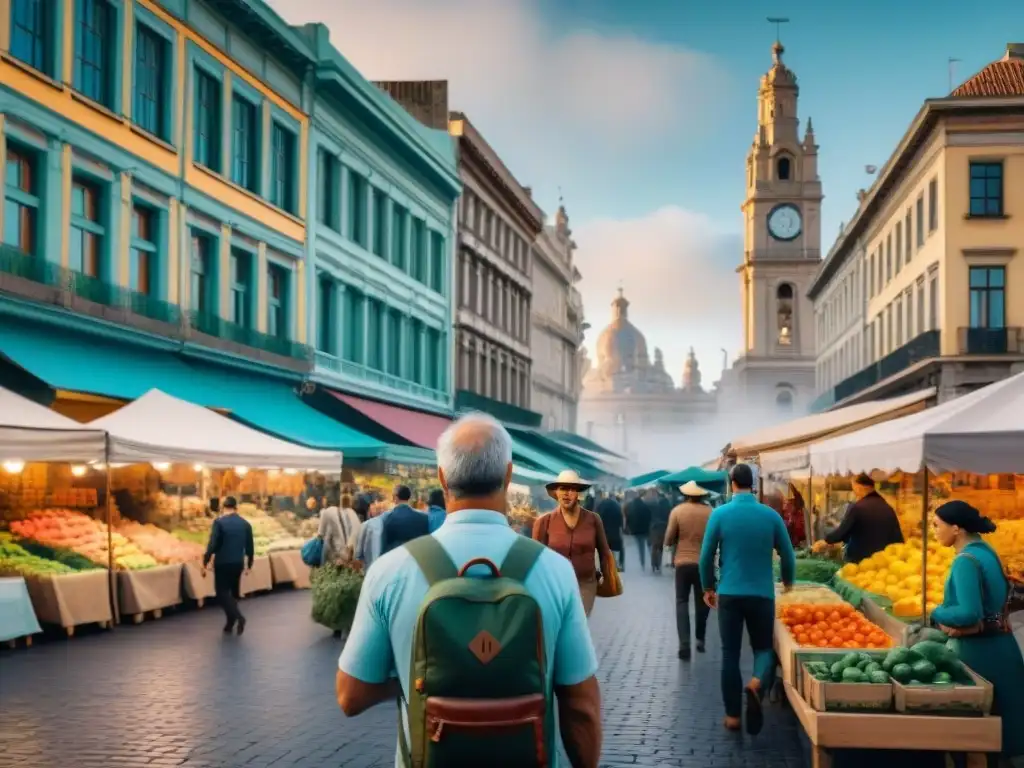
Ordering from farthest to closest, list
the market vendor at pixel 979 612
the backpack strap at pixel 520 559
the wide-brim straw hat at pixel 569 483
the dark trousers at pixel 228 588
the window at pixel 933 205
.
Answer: the window at pixel 933 205, the dark trousers at pixel 228 588, the wide-brim straw hat at pixel 569 483, the market vendor at pixel 979 612, the backpack strap at pixel 520 559

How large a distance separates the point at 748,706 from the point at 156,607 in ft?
34.7

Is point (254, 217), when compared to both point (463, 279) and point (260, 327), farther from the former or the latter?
point (463, 279)

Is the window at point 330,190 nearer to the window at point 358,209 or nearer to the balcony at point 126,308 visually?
the window at point 358,209

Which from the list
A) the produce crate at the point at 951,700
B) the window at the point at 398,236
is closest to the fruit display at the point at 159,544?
the produce crate at the point at 951,700

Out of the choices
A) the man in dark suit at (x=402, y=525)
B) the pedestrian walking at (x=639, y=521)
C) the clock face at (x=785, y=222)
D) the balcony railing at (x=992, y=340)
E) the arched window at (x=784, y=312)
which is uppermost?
the clock face at (x=785, y=222)

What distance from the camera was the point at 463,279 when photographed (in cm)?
4944

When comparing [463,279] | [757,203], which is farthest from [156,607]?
[757,203]

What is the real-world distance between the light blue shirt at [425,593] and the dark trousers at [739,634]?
20.4ft

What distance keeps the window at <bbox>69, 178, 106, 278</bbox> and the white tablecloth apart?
858 cm

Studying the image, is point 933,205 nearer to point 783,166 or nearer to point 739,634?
point 739,634

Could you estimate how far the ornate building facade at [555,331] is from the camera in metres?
71.0

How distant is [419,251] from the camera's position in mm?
43844

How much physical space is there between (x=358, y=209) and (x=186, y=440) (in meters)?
19.9

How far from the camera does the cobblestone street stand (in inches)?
361
